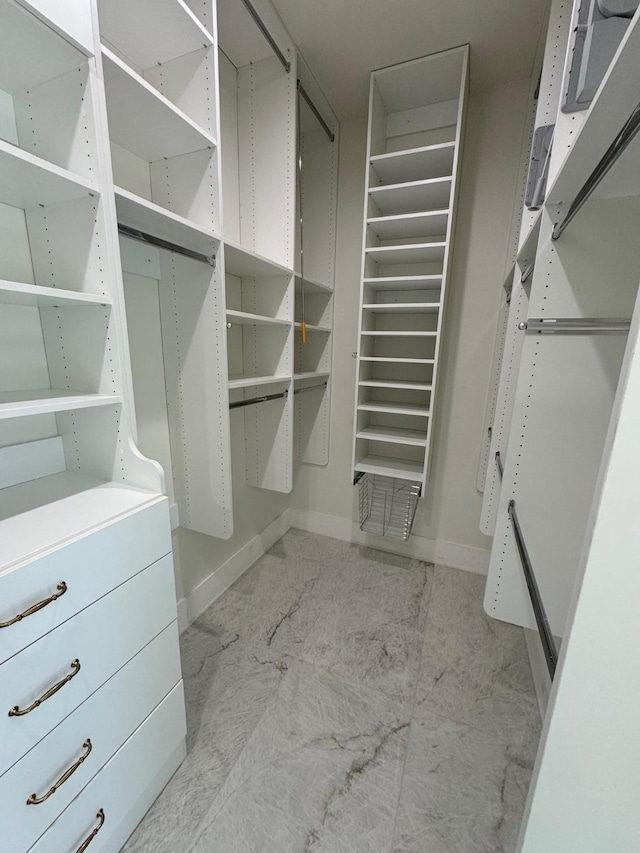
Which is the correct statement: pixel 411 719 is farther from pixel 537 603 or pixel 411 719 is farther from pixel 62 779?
pixel 62 779

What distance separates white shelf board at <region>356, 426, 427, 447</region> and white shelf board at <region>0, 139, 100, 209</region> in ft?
5.39

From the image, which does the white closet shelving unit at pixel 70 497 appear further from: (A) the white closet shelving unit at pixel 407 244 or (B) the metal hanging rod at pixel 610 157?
(A) the white closet shelving unit at pixel 407 244

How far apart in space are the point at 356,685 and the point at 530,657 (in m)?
0.87


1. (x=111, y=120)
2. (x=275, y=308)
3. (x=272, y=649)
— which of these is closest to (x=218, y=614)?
(x=272, y=649)

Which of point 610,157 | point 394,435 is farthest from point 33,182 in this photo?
point 394,435

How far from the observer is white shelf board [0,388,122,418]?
740 millimetres

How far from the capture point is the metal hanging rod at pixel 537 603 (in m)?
0.81

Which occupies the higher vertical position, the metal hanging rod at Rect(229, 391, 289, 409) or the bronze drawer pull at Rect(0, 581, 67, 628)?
the metal hanging rod at Rect(229, 391, 289, 409)

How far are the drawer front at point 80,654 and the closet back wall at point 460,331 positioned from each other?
1.76 metres

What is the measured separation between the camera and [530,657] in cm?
168

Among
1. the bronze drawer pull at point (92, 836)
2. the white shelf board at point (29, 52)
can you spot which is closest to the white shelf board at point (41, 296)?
the white shelf board at point (29, 52)

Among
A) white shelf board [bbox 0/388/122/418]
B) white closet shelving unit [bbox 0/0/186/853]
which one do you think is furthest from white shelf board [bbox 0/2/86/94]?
white shelf board [bbox 0/388/122/418]

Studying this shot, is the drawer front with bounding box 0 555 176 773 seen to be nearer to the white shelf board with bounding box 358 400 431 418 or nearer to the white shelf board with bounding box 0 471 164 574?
the white shelf board with bounding box 0 471 164 574

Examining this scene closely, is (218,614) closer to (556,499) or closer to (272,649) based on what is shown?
(272,649)
